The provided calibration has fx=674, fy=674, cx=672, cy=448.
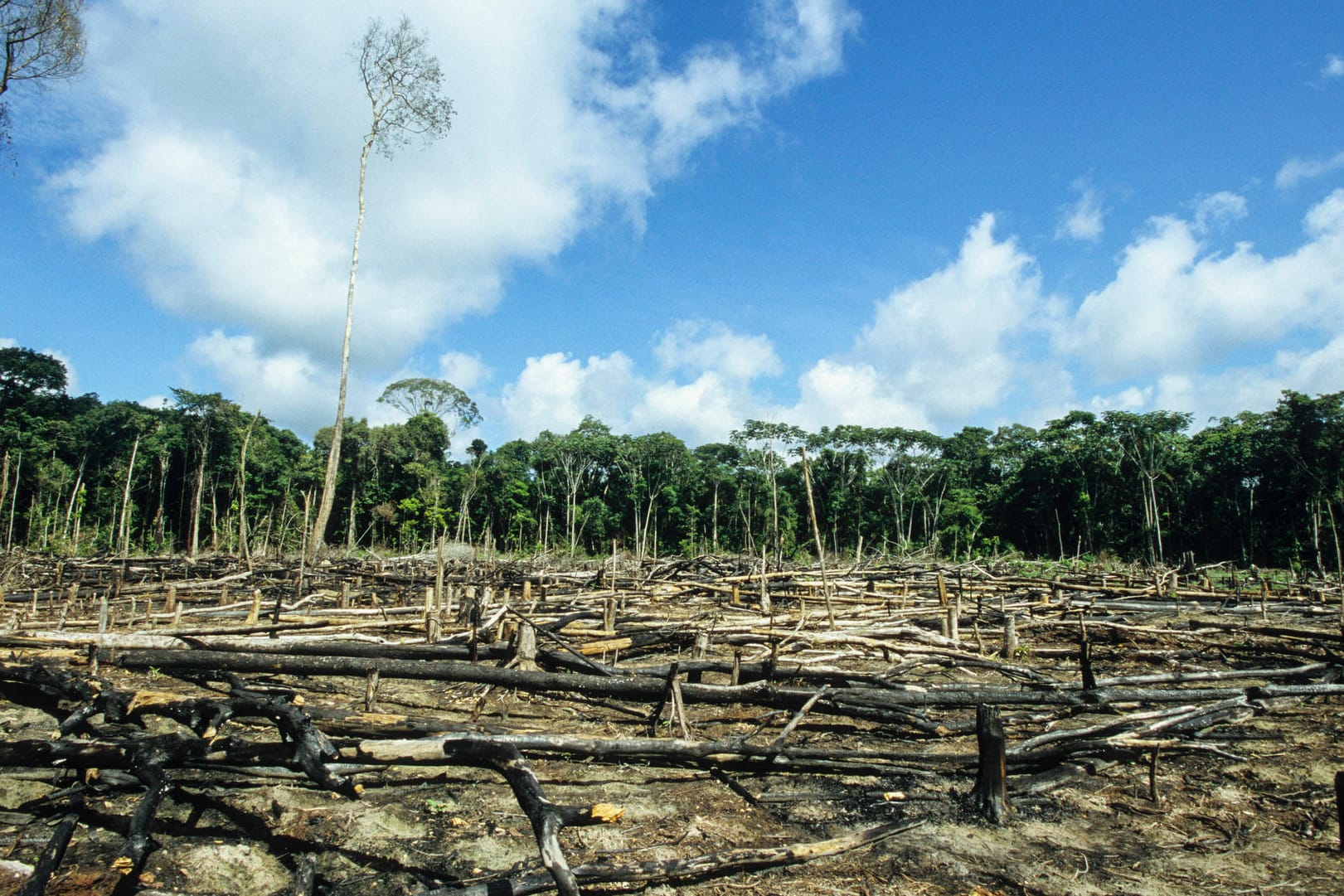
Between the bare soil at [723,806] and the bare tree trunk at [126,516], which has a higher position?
the bare tree trunk at [126,516]

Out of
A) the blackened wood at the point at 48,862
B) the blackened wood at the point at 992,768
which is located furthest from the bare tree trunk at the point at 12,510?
the blackened wood at the point at 992,768

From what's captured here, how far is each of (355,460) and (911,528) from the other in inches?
1305

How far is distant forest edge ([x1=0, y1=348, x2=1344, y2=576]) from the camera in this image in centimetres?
2916

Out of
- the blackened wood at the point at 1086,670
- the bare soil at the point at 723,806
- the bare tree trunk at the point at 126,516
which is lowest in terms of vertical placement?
the bare soil at the point at 723,806

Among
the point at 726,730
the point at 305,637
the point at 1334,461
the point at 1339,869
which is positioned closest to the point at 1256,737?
the point at 1339,869

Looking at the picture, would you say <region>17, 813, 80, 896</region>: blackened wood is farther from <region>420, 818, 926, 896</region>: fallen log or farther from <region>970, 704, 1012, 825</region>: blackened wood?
<region>970, 704, 1012, 825</region>: blackened wood

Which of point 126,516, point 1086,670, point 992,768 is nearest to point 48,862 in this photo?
point 992,768

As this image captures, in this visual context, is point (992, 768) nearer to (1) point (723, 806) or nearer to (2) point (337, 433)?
(1) point (723, 806)

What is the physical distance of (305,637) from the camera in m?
6.86

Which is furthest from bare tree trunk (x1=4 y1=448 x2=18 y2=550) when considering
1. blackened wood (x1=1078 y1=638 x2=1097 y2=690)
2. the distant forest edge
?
blackened wood (x1=1078 y1=638 x2=1097 y2=690)

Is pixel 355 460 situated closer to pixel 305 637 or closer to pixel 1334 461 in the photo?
pixel 305 637

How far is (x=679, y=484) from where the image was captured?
4369cm

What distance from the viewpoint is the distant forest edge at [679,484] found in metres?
29.2

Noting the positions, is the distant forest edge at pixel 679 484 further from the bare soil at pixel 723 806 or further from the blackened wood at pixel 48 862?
the blackened wood at pixel 48 862
